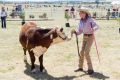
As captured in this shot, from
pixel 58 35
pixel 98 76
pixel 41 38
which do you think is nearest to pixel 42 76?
pixel 41 38

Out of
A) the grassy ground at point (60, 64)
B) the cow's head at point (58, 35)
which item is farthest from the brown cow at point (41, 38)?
the grassy ground at point (60, 64)

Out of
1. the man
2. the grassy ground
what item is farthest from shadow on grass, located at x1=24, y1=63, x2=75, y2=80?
the man

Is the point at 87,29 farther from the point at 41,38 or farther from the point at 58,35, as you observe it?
the point at 41,38

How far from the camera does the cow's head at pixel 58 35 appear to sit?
9086 mm

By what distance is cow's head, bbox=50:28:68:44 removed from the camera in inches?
358

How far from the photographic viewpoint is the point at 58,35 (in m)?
9.18

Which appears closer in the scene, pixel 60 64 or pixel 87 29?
pixel 87 29

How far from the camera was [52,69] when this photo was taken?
10.4 metres

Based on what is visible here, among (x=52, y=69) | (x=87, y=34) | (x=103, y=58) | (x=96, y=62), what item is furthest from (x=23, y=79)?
(x=103, y=58)

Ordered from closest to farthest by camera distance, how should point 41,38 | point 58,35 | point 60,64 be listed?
1. point 58,35
2. point 41,38
3. point 60,64

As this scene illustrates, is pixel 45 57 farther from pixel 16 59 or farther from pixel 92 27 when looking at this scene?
pixel 92 27

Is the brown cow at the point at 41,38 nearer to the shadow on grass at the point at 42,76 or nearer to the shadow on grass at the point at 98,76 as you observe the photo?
the shadow on grass at the point at 42,76

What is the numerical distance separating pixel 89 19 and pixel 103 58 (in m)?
3.09

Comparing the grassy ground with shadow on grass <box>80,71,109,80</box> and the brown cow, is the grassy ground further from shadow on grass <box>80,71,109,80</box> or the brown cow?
the brown cow
